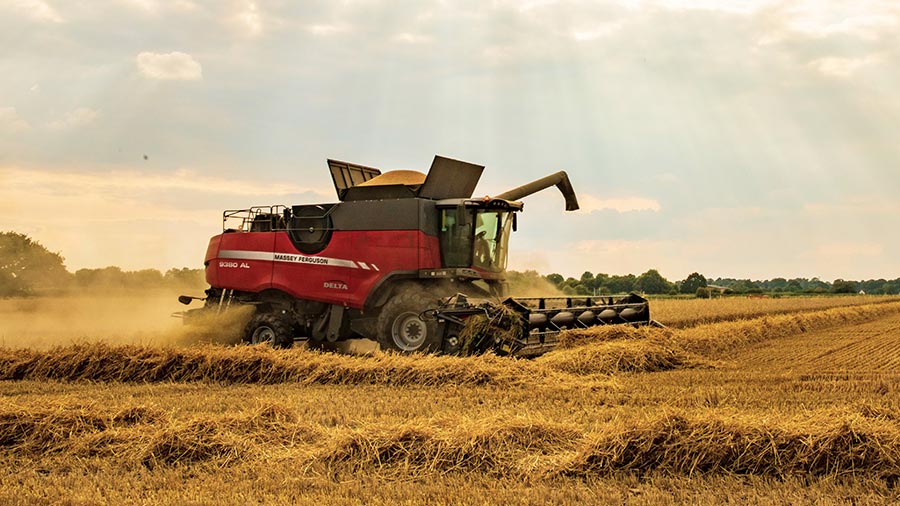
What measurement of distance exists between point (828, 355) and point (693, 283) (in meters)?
47.7

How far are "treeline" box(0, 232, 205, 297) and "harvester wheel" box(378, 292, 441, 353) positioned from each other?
30.2 ft

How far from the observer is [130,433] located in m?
6.58

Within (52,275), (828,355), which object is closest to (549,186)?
(828,355)

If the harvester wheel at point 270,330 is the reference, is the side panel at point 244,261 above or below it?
above

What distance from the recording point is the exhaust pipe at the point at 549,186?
592 inches

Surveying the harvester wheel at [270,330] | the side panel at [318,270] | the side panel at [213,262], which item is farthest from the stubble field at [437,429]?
the side panel at [213,262]

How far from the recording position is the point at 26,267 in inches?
1022

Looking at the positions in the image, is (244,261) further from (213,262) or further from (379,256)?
(379,256)

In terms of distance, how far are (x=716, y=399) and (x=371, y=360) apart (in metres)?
4.50

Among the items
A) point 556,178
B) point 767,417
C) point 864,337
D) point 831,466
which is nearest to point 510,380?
point 767,417

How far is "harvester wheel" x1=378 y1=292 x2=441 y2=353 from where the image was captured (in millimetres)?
12469

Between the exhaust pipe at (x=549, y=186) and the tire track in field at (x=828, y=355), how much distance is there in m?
4.17

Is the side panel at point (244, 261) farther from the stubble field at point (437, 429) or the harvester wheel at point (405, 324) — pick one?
the stubble field at point (437, 429)

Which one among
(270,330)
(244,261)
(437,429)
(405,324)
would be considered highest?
(244,261)
